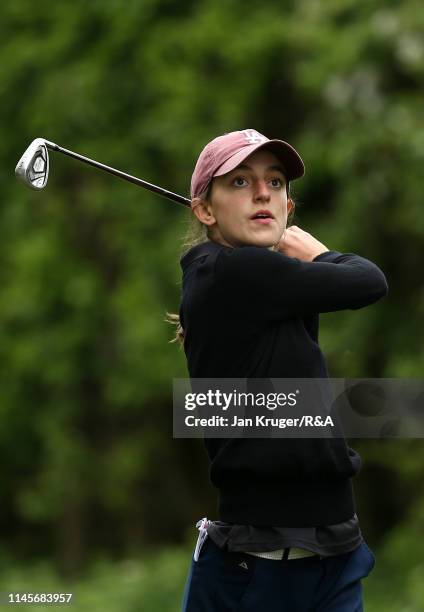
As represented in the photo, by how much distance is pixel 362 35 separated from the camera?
9.21 metres

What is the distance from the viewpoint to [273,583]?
2.82m

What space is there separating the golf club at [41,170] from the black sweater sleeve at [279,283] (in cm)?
34

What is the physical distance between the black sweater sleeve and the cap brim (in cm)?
21

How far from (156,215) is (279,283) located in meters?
9.16

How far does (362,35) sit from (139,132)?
3.04 meters

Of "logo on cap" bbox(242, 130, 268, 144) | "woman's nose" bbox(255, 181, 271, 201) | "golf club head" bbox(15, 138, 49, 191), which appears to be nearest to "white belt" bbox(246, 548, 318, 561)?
"woman's nose" bbox(255, 181, 271, 201)

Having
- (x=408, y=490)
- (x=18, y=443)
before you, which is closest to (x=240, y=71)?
(x=408, y=490)

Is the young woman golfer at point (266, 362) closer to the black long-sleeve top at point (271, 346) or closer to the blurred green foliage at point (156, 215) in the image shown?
the black long-sleeve top at point (271, 346)

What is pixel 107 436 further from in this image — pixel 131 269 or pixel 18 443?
pixel 131 269

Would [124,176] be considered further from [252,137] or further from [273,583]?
[273,583]

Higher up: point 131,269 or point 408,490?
point 131,269

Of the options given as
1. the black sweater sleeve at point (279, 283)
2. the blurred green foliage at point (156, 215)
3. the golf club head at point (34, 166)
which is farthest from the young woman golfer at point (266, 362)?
the blurred green foliage at point (156, 215)

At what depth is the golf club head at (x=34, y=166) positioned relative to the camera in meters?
3.13

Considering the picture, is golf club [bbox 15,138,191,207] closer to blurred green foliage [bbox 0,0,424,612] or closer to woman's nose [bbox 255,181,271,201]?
woman's nose [bbox 255,181,271,201]
